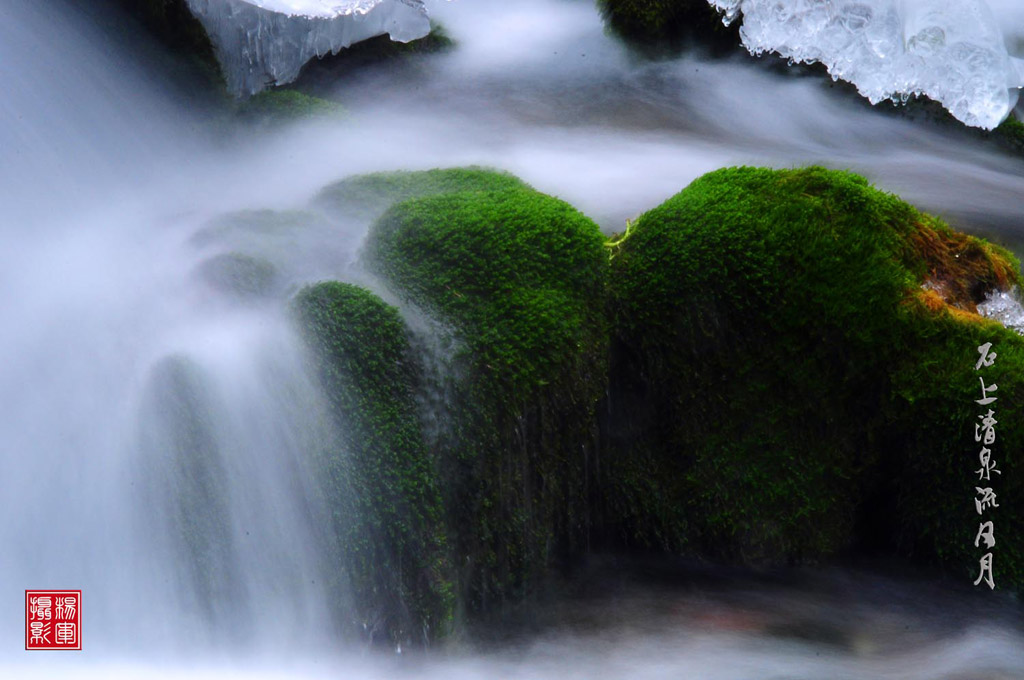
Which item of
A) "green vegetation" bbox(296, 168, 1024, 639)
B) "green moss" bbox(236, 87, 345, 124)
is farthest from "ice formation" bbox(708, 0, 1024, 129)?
"green moss" bbox(236, 87, 345, 124)

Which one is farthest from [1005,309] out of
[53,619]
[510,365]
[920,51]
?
[53,619]

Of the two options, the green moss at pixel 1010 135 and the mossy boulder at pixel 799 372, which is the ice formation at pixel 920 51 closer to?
the green moss at pixel 1010 135

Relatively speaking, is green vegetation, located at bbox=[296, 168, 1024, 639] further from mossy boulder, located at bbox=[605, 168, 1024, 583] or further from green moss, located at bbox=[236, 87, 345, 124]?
green moss, located at bbox=[236, 87, 345, 124]

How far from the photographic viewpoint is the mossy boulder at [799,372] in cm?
402

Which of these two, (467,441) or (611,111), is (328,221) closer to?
(467,441)

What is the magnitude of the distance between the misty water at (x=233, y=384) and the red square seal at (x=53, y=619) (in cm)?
4

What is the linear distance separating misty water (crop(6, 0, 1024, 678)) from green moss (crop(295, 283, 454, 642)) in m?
0.13

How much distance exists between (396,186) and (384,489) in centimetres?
181

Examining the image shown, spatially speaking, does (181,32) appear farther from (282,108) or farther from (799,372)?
(799,372)

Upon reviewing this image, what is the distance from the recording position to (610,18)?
6.76 meters

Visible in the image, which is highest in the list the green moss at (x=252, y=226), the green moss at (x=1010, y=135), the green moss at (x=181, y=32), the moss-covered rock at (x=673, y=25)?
the moss-covered rock at (x=673, y=25)

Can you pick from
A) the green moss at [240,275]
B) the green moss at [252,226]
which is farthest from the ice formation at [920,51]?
the green moss at [240,275]

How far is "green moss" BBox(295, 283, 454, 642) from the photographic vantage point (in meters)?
3.76

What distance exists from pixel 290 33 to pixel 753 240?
3579 millimetres
